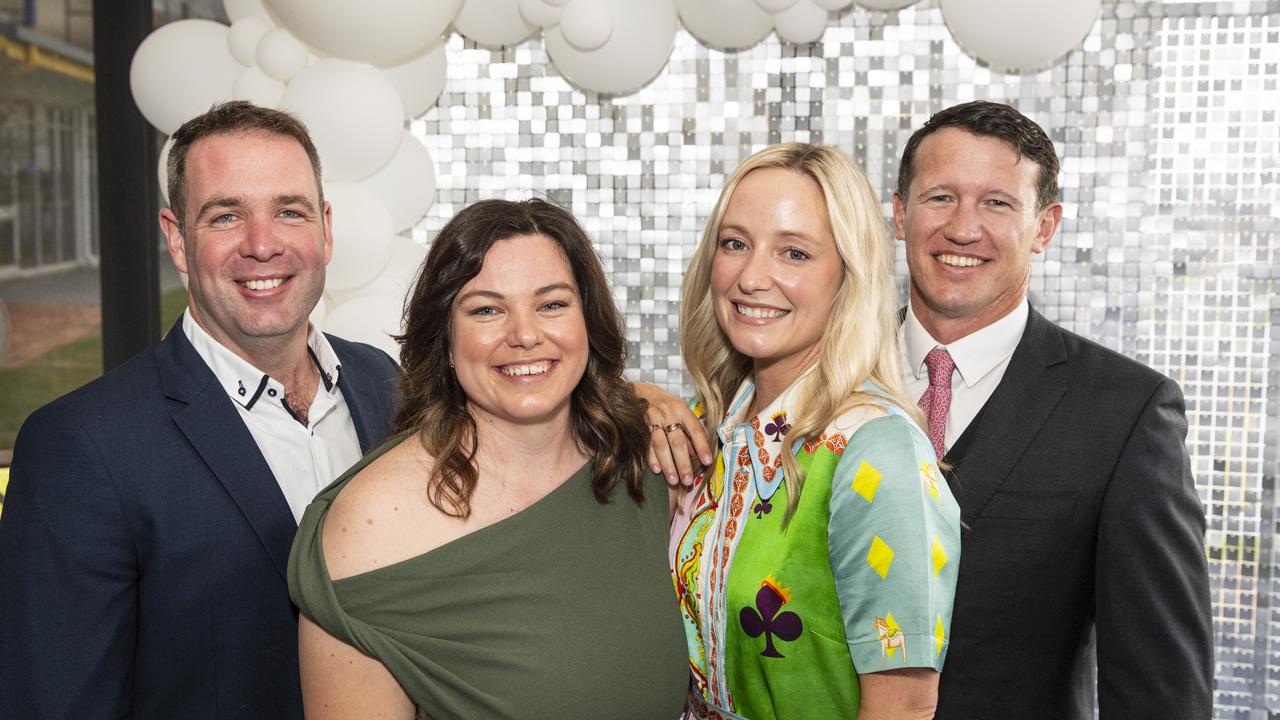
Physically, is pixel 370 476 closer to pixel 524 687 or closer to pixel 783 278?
pixel 524 687

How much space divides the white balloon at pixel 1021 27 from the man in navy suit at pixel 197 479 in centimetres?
173

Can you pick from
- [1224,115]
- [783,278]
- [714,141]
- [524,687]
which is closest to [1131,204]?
[1224,115]

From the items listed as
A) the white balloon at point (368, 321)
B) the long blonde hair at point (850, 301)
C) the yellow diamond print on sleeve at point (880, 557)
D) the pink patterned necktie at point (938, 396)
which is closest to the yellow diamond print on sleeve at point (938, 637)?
the yellow diamond print on sleeve at point (880, 557)

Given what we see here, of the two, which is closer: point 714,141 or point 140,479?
point 140,479

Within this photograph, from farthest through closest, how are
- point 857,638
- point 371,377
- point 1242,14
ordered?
point 1242,14, point 371,377, point 857,638

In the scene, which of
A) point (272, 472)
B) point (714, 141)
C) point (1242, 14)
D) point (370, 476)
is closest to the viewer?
point (370, 476)

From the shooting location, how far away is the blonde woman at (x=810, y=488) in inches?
59.5

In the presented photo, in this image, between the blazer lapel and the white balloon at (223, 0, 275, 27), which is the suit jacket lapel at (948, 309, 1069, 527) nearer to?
the blazer lapel

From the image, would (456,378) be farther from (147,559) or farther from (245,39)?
(245,39)

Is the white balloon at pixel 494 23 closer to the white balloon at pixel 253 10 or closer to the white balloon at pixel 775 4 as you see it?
the white balloon at pixel 253 10

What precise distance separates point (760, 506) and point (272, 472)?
84 centimetres

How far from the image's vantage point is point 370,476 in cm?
163

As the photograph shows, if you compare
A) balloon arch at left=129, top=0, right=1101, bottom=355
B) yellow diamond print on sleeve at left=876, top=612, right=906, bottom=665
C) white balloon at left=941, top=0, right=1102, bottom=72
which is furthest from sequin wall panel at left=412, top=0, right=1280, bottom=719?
yellow diamond print on sleeve at left=876, top=612, right=906, bottom=665

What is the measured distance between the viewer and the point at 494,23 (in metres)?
2.99
